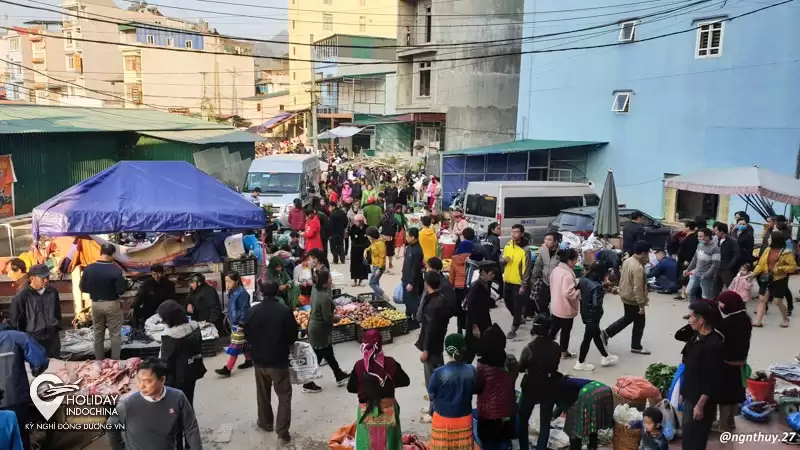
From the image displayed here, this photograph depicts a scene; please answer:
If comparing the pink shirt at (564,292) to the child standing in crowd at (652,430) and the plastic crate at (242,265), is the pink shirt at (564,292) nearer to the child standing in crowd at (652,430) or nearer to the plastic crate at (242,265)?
the child standing in crowd at (652,430)

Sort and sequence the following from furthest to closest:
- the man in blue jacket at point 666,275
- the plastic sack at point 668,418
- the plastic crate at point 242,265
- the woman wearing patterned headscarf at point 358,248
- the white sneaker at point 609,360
Result: the man in blue jacket at point 666,275
the woman wearing patterned headscarf at point 358,248
the plastic crate at point 242,265
the white sneaker at point 609,360
the plastic sack at point 668,418

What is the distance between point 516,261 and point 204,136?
20066 mm

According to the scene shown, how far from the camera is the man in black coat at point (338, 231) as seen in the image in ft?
48.2

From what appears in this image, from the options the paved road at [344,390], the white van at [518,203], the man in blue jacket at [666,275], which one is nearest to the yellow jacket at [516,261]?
the paved road at [344,390]

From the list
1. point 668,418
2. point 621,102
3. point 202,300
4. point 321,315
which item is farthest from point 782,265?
point 621,102

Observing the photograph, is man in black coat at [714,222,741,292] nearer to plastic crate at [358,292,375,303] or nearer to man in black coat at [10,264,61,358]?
plastic crate at [358,292,375,303]

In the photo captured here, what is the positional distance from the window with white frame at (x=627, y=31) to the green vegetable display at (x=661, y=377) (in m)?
16.8

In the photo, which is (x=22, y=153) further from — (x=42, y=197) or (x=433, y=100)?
(x=433, y=100)

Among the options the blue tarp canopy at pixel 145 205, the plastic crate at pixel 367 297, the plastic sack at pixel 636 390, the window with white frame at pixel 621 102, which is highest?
the window with white frame at pixel 621 102

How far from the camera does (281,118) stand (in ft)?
171

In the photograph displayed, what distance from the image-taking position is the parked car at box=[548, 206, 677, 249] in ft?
48.2

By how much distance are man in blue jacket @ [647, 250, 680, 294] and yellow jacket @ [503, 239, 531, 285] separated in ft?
15.2

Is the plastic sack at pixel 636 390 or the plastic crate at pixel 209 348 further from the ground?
the plastic sack at pixel 636 390

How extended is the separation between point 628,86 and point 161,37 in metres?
50.4
